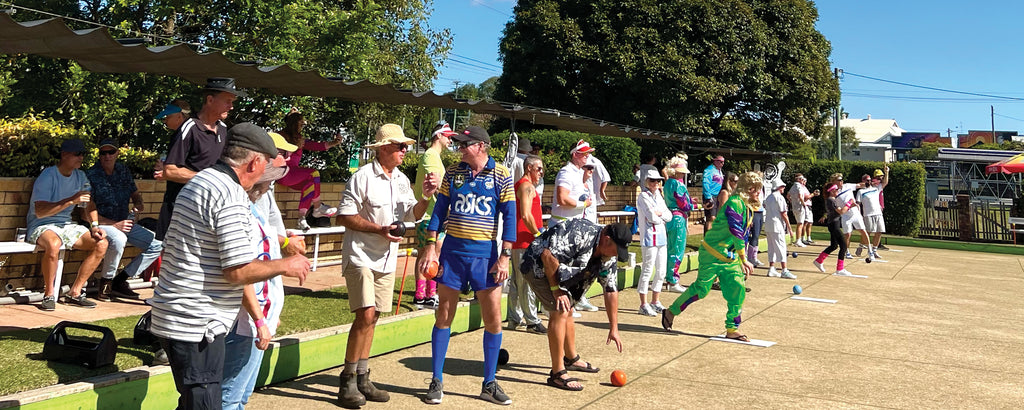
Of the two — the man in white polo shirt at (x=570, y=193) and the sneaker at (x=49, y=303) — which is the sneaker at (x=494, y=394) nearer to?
the man in white polo shirt at (x=570, y=193)

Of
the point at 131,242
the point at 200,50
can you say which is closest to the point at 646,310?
the point at 131,242

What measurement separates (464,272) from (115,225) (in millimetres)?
3927

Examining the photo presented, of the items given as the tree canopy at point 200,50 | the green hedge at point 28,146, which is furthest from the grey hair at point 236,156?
the tree canopy at point 200,50

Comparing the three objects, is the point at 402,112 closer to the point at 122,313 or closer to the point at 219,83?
the point at 122,313

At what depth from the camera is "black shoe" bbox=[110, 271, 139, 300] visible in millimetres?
7730

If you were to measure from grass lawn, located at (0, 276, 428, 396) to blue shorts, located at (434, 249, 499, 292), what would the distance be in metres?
1.59

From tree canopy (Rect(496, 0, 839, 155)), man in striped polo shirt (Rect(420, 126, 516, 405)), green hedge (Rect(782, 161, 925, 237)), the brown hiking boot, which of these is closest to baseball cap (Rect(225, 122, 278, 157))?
man in striped polo shirt (Rect(420, 126, 516, 405))

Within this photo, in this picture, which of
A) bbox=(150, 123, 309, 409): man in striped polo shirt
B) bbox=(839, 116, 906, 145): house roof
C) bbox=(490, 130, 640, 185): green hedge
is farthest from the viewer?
bbox=(839, 116, 906, 145): house roof

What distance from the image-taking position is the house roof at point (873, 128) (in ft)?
480

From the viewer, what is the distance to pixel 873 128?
151875 millimetres

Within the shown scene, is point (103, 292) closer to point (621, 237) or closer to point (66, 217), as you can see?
point (66, 217)

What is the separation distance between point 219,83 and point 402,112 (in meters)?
15.3

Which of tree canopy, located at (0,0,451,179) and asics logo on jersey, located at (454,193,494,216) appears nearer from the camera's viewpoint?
asics logo on jersey, located at (454,193,494,216)

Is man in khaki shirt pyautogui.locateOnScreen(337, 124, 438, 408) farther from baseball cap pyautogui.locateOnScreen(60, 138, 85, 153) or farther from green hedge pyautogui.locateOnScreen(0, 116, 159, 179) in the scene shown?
green hedge pyautogui.locateOnScreen(0, 116, 159, 179)
